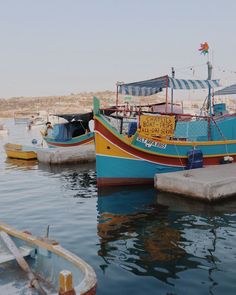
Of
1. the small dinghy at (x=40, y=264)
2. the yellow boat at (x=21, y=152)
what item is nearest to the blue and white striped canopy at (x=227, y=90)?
the yellow boat at (x=21, y=152)

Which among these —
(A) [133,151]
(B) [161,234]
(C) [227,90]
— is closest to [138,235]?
(B) [161,234]

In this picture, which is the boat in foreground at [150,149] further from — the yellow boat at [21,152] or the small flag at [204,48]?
the yellow boat at [21,152]

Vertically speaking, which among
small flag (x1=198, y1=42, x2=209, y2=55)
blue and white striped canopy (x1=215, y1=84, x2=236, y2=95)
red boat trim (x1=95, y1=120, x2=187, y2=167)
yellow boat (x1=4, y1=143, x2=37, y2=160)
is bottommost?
yellow boat (x1=4, y1=143, x2=37, y2=160)

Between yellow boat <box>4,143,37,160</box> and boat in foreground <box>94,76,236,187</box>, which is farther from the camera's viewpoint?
yellow boat <box>4,143,37,160</box>

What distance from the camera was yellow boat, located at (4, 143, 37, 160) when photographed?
25.7m

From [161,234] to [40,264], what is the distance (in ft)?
14.4

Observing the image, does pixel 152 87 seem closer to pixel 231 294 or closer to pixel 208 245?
pixel 208 245

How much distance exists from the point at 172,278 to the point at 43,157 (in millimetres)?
17914

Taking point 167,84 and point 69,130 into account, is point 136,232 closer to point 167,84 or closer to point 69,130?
point 167,84

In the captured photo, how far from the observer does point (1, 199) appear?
14.1 m

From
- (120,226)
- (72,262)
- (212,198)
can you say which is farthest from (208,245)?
(72,262)

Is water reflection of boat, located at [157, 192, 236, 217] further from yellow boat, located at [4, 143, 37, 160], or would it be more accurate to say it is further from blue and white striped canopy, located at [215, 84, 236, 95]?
yellow boat, located at [4, 143, 37, 160]

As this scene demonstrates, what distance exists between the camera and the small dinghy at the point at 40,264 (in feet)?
16.0

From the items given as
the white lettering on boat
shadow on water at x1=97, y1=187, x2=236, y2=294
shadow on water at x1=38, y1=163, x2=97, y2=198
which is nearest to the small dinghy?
shadow on water at x1=97, y1=187, x2=236, y2=294
